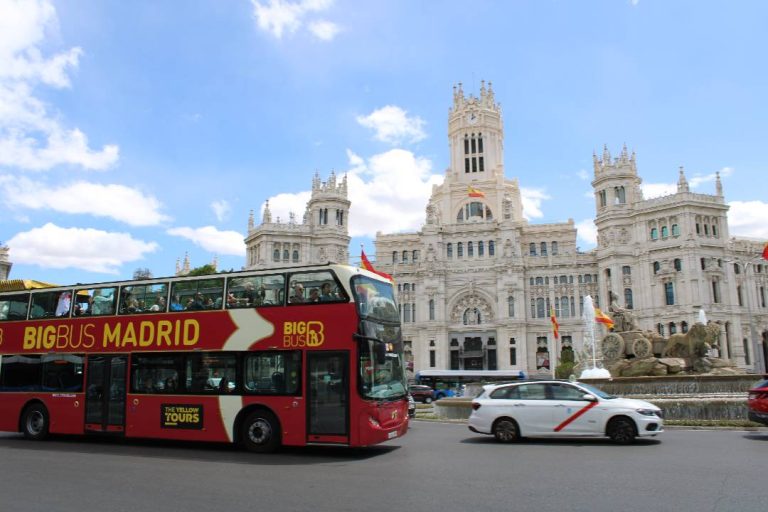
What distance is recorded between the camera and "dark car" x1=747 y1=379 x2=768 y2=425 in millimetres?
15874

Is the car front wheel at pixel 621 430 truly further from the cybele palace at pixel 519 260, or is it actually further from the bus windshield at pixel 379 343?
the cybele palace at pixel 519 260

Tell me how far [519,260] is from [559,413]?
64.3 metres

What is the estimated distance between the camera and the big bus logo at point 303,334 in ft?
45.2

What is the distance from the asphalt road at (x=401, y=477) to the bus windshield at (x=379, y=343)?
5.04 feet

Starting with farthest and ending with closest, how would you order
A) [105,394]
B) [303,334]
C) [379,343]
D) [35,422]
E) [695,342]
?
1. [695,342]
2. [35,422]
3. [105,394]
4. [303,334]
5. [379,343]

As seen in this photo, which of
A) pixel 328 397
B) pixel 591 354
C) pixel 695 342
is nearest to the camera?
pixel 328 397

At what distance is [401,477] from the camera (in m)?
11.0

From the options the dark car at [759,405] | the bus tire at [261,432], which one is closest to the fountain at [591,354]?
the dark car at [759,405]

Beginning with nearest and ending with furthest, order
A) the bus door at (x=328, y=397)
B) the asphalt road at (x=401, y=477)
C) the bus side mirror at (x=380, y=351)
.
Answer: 1. the asphalt road at (x=401, y=477)
2. the bus door at (x=328, y=397)
3. the bus side mirror at (x=380, y=351)

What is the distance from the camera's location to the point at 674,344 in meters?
28.1

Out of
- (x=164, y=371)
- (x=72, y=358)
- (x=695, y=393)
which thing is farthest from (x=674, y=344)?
(x=72, y=358)

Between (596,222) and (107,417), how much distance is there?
69.2m

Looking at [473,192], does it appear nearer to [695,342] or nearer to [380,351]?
[695,342]

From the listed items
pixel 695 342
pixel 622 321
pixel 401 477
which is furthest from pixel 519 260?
pixel 401 477
